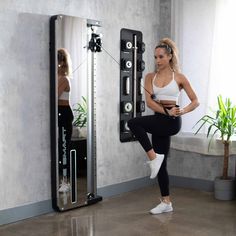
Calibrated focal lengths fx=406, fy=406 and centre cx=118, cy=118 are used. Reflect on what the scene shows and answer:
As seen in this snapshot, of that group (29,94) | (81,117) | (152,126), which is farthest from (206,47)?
(29,94)

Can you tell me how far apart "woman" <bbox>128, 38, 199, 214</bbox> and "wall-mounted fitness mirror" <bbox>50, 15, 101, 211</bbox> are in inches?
22.9

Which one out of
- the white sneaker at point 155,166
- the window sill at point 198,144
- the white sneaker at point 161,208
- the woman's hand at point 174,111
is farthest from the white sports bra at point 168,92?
the window sill at point 198,144

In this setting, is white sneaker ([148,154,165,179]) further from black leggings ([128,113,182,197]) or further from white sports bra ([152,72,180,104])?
white sports bra ([152,72,180,104])

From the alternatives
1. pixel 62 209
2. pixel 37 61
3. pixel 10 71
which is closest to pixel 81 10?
pixel 37 61

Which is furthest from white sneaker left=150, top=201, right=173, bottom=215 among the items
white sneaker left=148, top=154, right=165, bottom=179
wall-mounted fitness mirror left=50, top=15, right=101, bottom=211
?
wall-mounted fitness mirror left=50, top=15, right=101, bottom=211

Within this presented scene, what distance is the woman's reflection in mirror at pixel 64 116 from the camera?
3635mm

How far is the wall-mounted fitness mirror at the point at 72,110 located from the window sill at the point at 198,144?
1.19m

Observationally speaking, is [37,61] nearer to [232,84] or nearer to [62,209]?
[62,209]

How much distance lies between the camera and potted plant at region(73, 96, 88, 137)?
3793 mm

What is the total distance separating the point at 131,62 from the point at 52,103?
1227mm

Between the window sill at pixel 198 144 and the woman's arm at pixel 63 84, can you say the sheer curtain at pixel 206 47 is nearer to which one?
the window sill at pixel 198 144

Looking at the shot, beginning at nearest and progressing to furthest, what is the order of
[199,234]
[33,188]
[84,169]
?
[199,234] < [33,188] < [84,169]

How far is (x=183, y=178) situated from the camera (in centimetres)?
479

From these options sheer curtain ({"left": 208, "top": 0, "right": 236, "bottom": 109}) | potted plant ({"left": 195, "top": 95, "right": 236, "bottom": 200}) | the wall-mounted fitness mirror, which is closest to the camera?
the wall-mounted fitness mirror
